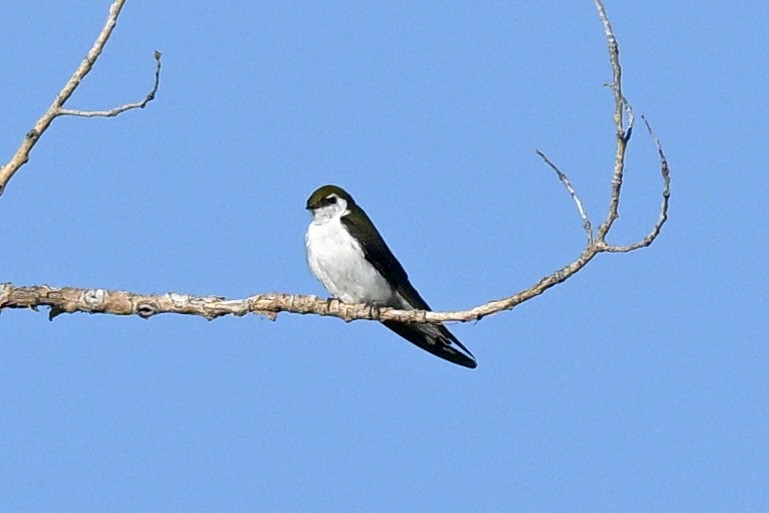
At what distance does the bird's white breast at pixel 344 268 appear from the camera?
11.4 metres

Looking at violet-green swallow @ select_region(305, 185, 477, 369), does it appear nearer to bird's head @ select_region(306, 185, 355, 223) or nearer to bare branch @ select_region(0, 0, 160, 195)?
bird's head @ select_region(306, 185, 355, 223)

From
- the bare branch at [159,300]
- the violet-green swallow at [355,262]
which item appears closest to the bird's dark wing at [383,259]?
the violet-green swallow at [355,262]

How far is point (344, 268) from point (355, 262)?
0.11m

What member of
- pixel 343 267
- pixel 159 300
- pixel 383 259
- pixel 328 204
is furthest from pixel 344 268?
pixel 159 300

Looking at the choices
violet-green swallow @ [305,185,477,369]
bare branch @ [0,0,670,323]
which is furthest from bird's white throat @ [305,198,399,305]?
bare branch @ [0,0,670,323]

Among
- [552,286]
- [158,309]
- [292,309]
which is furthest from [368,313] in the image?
[552,286]

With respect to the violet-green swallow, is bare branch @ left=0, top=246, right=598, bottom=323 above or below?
below

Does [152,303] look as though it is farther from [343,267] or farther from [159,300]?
[343,267]

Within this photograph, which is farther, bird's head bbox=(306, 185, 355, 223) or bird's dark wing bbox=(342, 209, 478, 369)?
bird's head bbox=(306, 185, 355, 223)

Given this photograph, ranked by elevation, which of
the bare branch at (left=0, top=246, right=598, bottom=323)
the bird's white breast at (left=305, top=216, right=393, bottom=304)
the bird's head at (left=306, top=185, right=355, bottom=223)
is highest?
the bird's head at (left=306, top=185, right=355, bottom=223)

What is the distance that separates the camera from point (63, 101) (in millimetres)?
8734

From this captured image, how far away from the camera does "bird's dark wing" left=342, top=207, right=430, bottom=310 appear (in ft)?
37.9

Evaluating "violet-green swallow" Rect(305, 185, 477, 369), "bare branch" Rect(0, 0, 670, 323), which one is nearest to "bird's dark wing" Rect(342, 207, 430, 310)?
"violet-green swallow" Rect(305, 185, 477, 369)

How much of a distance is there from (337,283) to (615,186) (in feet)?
13.2
